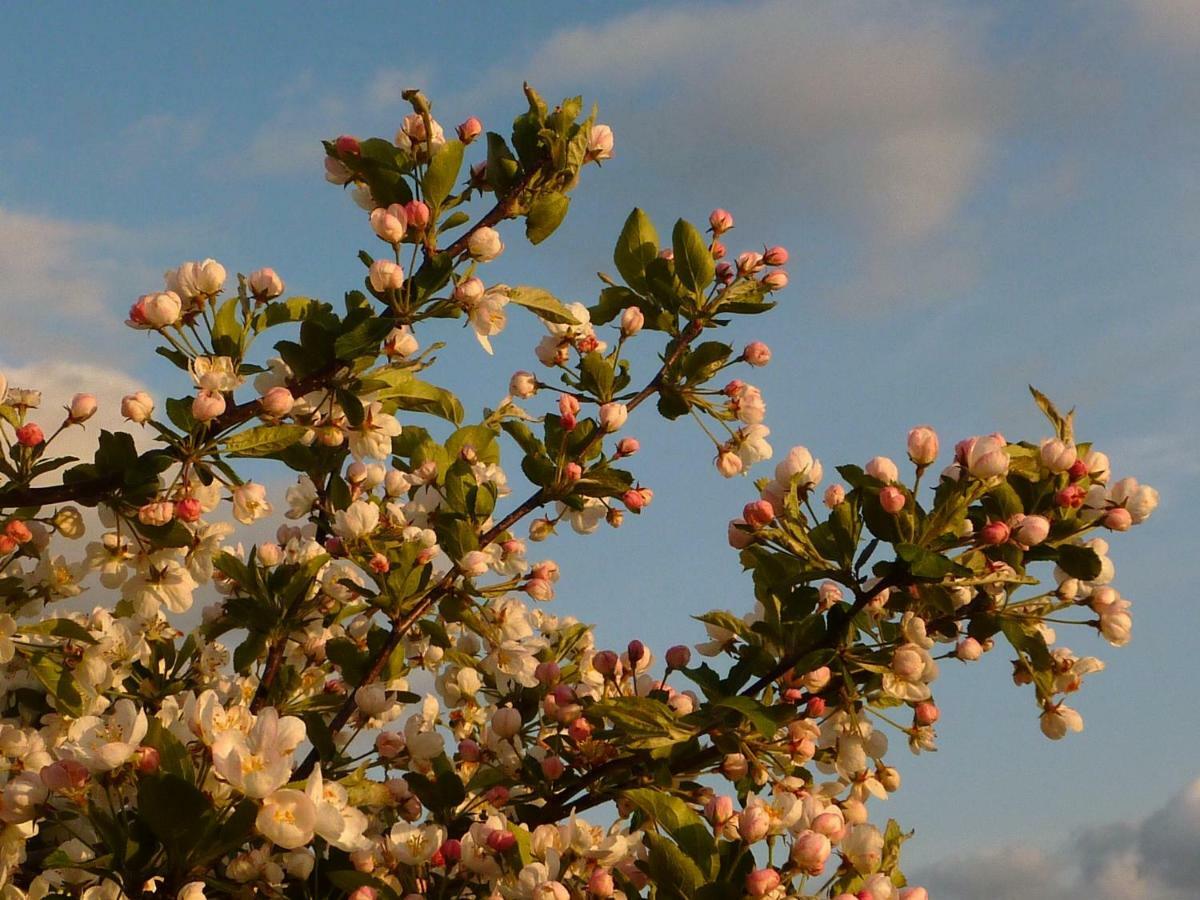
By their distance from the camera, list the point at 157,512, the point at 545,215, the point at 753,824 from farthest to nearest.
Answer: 1. the point at 545,215
2. the point at 157,512
3. the point at 753,824

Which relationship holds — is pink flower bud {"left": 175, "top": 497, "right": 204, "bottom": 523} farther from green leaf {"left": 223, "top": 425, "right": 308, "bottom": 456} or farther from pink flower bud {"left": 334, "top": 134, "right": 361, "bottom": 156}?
pink flower bud {"left": 334, "top": 134, "right": 361, "bottom": 156}

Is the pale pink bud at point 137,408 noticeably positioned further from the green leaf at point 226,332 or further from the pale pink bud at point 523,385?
the pale pink bud at point 523,385

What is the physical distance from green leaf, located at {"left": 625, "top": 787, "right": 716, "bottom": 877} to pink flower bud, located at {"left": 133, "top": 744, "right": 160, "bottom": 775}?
0.96 meters

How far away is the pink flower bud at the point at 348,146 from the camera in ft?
11.7

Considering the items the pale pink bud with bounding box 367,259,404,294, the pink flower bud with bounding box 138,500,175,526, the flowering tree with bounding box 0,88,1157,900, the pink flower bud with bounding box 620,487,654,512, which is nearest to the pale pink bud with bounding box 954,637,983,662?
the flowering tree with bounding box 0,88,1157,900

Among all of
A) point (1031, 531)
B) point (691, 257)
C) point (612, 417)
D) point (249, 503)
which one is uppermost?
point (691, 257)

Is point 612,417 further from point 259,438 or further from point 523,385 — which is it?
point 259,438

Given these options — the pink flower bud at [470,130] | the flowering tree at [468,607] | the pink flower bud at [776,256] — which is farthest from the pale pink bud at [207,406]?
the pink flower bud at [776,256]

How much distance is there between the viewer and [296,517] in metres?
4.15

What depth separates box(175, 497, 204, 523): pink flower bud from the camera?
10.6 feet

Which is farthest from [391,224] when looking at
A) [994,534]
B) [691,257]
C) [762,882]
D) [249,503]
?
[762,882]

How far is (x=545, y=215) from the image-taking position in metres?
3.60

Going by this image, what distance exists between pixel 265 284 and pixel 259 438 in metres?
0.42

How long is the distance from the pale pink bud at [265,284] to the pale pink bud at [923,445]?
5.27 feet
